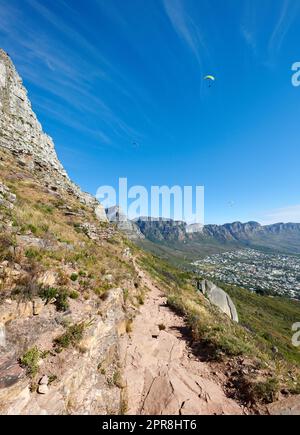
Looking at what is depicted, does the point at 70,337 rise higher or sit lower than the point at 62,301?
lower

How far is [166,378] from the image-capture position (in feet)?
32.2

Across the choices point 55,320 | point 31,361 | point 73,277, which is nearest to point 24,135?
point 73,277

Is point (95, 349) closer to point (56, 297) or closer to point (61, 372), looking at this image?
point (61, 372)

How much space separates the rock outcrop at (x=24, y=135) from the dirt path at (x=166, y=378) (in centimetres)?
2392

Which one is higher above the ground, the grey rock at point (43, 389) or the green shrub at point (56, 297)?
the green shrub at point (56, 297)

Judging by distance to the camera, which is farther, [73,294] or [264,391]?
[73,294]

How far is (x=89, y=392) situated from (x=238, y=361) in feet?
22.4

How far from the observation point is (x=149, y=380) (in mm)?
9797

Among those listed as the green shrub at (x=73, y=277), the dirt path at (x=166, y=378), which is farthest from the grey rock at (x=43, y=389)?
the green shrub at (x=73, y=277)

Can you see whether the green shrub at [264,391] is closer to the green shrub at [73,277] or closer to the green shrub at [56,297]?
the green shrub at [56,297]

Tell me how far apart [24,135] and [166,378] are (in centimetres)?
4515

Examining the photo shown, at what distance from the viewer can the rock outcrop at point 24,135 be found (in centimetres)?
3569
